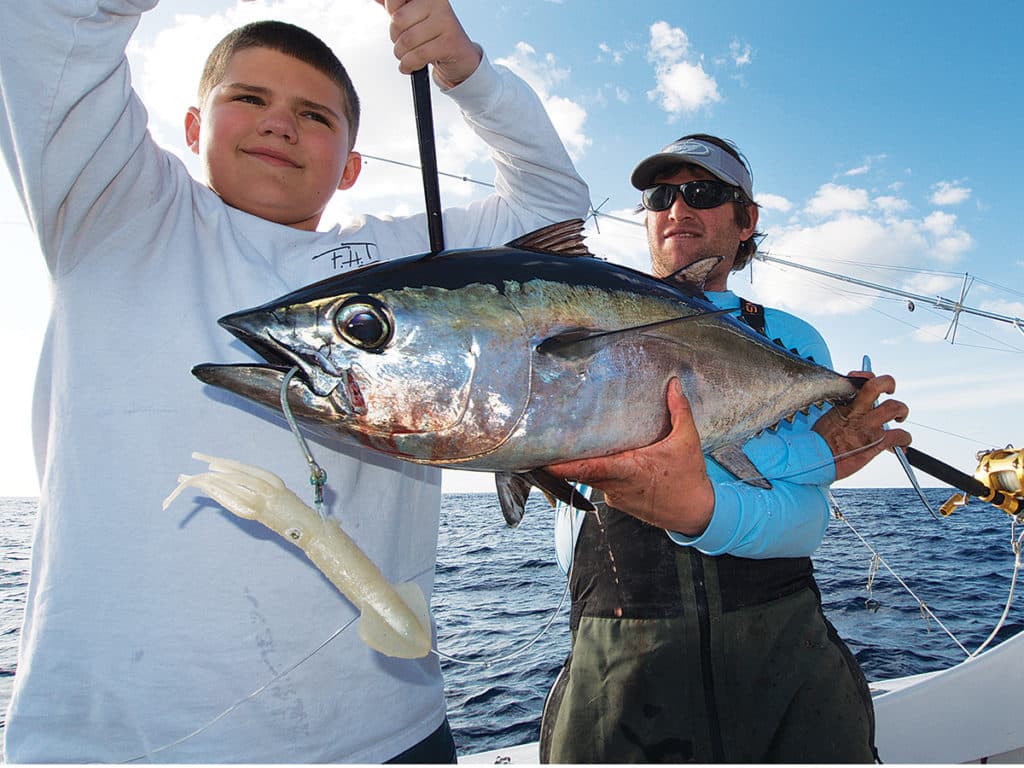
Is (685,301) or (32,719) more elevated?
(685,301)

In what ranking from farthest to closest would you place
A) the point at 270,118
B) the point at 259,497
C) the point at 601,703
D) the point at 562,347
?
the point at 601,703, the point at 270,118, the point at 562,347, the point at 259,497

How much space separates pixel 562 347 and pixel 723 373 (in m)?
0.60

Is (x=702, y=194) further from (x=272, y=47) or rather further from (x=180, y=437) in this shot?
(x=180, y=437)

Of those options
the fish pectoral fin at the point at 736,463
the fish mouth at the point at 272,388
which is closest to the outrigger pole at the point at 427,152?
the fish mouth at the point at 272,388

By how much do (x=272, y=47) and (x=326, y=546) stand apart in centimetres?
167

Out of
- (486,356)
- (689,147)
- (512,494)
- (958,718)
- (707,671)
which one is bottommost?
(958,718)

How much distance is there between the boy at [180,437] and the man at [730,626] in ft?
3.45

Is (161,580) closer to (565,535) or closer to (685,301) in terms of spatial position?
(685,301)

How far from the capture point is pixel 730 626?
276 centimetres

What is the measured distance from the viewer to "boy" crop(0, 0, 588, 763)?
5.01 feet

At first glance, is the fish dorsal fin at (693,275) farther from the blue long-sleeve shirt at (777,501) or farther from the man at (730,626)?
the man at (730,626)

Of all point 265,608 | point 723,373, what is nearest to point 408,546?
point 265,608

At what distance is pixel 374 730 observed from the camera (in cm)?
178

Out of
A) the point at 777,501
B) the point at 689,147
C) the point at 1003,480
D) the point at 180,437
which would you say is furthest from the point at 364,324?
the point at 1003,480
